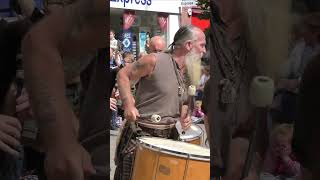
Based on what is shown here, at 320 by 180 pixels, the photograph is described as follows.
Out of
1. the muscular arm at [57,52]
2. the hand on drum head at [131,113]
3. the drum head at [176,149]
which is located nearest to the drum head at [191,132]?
the hand on drum head at [131,113]

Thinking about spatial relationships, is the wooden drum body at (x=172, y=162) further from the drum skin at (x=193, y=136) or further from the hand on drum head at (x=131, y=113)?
the drum skin at (x=193, y=136)

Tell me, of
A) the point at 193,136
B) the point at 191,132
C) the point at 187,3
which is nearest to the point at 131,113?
the point at 193,136

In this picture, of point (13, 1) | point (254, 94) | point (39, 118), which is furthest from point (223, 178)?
point (13, 1)

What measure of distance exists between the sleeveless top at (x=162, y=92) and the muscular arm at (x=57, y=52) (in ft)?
8.17

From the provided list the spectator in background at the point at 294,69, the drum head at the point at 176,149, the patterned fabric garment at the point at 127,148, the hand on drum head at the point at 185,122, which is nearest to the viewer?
the spectator in background at the point at 294,69

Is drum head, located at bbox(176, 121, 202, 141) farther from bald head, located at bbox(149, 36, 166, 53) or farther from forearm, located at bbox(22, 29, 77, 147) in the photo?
forearm, located at bbox(22, 29, 77, 147)

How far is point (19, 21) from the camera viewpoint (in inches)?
69.6

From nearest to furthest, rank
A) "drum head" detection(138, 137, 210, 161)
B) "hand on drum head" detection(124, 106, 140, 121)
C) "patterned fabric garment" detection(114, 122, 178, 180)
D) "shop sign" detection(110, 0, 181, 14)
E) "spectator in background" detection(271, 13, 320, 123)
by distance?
"spectator in background" detection(271, 13, 320, 123), "drum head" detection(138, 137, 210, 161), "patterned fabric garment" detection(114, 122, 178, 180), "hand on drum head" detection(124, 106, 140, 121), "shop sign" detection(110, 0, 181, 14)

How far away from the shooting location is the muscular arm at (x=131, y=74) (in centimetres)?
419

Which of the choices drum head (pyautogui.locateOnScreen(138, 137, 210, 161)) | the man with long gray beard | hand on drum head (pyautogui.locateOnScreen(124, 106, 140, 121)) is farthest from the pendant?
drum head (pyautogui.locateOnScreen(138, 137, 210, 161))

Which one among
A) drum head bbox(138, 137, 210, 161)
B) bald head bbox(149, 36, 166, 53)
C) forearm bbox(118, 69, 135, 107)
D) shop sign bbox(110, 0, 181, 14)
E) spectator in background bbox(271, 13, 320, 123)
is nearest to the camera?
spectator in background bbox(271, 13, 320, 123)

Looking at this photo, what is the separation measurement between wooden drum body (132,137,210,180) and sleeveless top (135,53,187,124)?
2.43ft

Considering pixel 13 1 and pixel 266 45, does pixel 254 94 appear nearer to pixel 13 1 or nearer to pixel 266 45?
pixel 266 45

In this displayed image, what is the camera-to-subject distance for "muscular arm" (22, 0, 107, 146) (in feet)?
5.63
